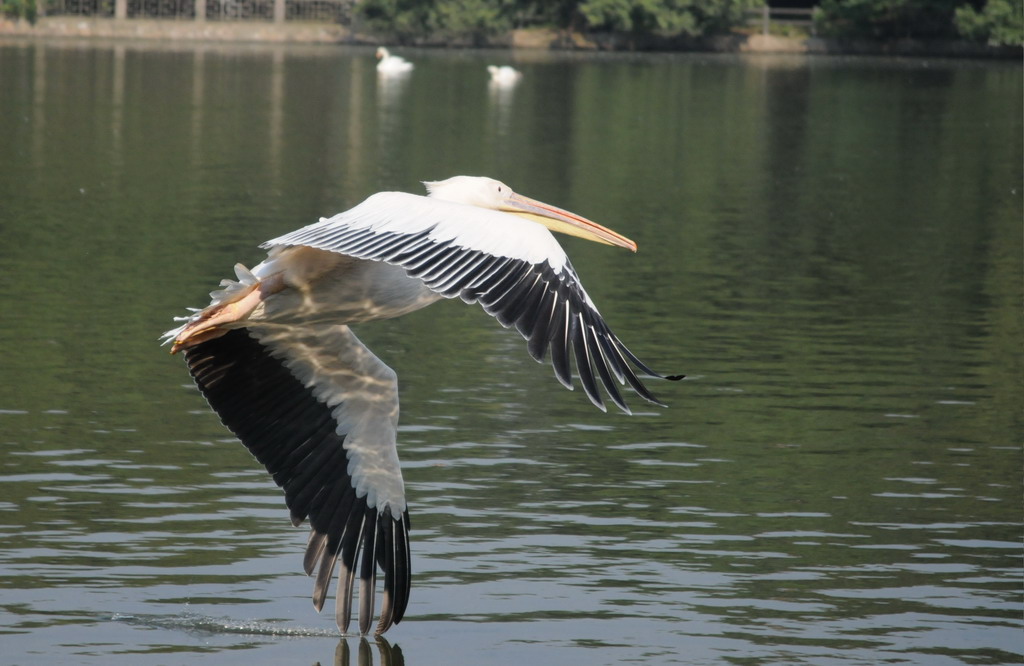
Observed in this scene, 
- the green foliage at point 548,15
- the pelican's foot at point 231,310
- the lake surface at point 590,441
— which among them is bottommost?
the lake surface at point 590,441

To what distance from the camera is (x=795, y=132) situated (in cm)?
3484

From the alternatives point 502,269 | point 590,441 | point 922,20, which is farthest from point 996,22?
point 502,269

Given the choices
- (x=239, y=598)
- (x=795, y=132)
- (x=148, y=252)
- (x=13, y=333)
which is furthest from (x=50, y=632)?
(x=795, y=132)

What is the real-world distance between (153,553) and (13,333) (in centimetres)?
540

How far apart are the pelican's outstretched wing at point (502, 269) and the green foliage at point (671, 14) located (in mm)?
62864

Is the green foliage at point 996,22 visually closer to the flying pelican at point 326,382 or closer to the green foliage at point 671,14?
the green foliage at point 671,14

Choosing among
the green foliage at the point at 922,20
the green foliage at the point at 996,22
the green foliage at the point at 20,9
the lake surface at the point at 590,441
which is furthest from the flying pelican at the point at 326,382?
the green foliage at the point at 20,9

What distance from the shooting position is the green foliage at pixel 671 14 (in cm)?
6794

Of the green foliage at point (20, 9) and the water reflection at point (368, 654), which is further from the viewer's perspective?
the green foliage at point (20, 9)

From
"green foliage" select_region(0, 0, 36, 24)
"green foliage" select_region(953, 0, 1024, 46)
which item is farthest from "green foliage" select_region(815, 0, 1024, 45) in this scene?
"green foliage" select_region(0, 0, 36, 24)

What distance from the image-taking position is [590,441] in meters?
10.6

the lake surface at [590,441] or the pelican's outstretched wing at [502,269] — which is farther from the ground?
the pelican's outstretched wing at [502,269]

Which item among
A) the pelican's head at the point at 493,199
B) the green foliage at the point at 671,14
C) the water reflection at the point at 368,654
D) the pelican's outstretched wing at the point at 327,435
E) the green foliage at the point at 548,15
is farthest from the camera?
the green foliage at the point at 548,15

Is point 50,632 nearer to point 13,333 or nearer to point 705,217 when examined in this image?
point 13,333
